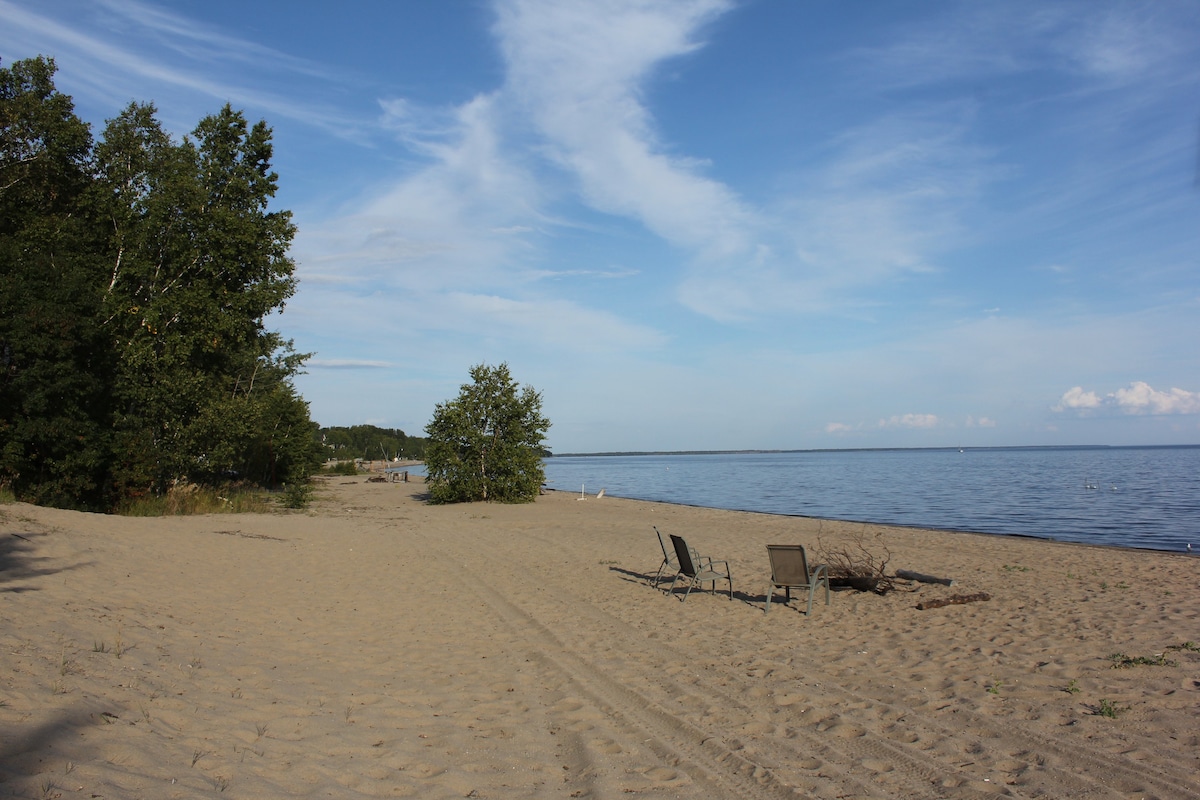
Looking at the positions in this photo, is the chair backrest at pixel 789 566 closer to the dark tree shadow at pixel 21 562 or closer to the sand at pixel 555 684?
the sand at pixel 555 684

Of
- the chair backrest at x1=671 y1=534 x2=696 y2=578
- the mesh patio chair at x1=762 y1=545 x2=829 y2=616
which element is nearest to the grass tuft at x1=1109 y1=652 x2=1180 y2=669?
the mesh patio chair at x1=762 y1=545 x2=829 y2=616

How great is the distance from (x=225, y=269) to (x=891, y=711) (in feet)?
65.0

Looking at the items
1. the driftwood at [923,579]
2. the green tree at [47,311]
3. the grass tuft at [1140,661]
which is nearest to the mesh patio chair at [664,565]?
the driftwood at [923,579]

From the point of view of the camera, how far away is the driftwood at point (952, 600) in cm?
874

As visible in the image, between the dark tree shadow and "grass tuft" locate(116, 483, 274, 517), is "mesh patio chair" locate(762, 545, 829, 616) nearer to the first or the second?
the dark tree shadow

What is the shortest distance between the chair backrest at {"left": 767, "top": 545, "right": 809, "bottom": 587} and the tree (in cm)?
1816

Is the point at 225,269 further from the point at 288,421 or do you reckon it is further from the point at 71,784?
the point at 71,784

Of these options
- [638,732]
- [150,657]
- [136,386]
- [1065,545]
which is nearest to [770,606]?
[638,732]

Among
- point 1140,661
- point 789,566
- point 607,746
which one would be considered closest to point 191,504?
point 789,566

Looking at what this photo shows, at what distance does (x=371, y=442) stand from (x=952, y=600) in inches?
4242

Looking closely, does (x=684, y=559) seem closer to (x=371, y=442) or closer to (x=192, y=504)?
(x=192, y=504)

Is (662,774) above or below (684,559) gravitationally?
below

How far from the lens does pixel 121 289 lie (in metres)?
18.4

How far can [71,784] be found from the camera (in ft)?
9.73
